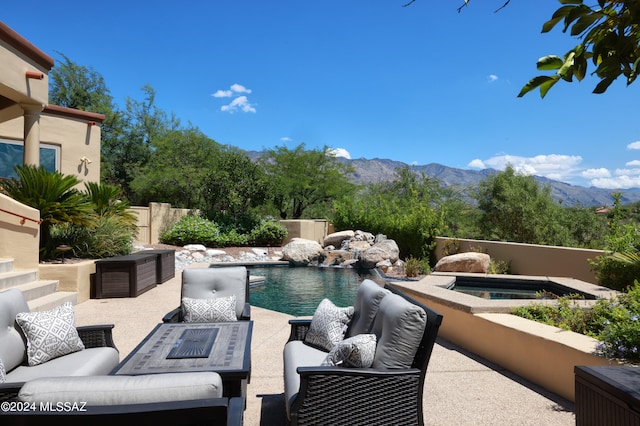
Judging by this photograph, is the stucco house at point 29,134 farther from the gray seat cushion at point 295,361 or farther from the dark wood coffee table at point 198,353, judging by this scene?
the gray seat cushion at point 295,361

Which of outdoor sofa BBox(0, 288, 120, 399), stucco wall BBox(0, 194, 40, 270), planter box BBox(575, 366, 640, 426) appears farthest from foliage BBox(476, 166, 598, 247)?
outdoor sofa BBox(0, 288, 120, 399)

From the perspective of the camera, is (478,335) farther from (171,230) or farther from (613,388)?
(171,230)

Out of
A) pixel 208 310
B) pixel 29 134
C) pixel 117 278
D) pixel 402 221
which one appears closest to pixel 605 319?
pixel 208 310

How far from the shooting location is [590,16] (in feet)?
3.22

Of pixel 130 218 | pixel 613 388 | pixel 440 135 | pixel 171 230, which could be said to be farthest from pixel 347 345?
pixel 440 135

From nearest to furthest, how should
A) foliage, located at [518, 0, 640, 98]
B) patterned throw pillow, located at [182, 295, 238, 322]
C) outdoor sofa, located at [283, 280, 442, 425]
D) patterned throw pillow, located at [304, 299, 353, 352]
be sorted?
foliage, located at [518, 0, 640, 98]
outdoor sofa, located at [283, 280, 442, 425]
patterned throw pillow, located at [304, 299, 353, 352]
patterned throw pillow, located at [182, 295, 238, 322]

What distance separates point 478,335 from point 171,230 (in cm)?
1537

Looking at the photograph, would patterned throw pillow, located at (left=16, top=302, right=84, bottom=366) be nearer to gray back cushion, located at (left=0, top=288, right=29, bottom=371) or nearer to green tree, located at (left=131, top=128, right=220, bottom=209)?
gray back cushion, located at (left=0, top=288, right=29, bottom=371)

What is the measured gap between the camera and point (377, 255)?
13969 mm

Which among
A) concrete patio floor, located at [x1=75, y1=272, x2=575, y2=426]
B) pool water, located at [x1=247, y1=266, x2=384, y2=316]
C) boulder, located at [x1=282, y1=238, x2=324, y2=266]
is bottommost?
pool water, located at [x1=247, y1=266, x2=384, y2=316]

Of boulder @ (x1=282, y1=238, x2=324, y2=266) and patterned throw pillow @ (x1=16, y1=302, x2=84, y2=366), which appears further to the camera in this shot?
boulder @ (x1=282, y1=238, x2=324, y2=266)

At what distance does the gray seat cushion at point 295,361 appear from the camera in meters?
2.69

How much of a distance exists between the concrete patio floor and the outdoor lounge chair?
644 millimetres

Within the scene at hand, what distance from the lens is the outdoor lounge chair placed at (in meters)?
4.54
